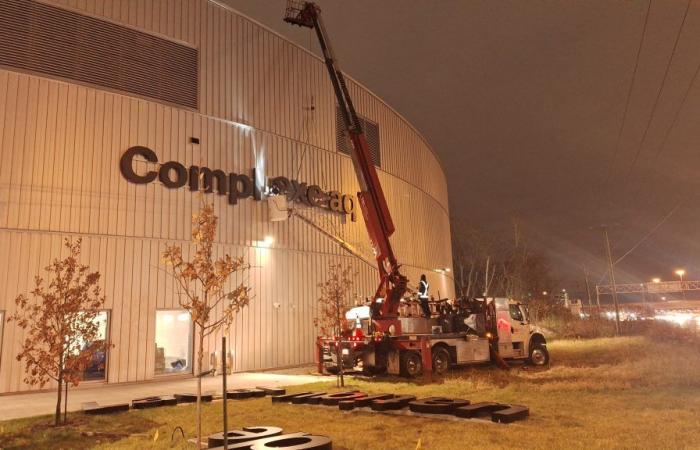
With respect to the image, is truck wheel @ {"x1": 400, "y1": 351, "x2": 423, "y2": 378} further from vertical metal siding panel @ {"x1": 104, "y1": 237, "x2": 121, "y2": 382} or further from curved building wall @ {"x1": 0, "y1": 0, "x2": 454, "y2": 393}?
vertical metal siding panel @ {"x1": 104, "y1": 237, "x2": 121, "y2": 382}

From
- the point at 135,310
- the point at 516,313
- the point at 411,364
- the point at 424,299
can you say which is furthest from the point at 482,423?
the point at 135,310

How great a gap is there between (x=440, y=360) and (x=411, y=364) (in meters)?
1.26

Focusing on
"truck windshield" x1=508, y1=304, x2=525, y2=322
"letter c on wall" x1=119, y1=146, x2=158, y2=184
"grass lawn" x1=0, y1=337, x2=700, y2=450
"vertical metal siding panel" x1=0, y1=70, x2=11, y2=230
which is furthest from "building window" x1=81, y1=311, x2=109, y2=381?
"truck windshield" x1=508, y1=304, x2=525, y2=322

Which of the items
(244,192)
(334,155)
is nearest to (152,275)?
(244,192)

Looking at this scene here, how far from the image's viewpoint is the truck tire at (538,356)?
21.7m

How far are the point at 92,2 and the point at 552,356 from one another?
2630 cm

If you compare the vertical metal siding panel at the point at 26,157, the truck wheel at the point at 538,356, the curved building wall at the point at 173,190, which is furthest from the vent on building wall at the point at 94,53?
the truck wheel at the point at 538,356

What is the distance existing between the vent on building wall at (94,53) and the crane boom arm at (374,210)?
536 centimetres

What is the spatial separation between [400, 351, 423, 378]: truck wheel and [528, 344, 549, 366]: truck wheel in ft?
20.1

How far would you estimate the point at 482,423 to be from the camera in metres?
9.99

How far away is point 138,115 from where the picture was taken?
65.8 ft

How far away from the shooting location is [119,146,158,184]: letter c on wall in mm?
19391

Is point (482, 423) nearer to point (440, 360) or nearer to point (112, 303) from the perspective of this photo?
point (440, 360)

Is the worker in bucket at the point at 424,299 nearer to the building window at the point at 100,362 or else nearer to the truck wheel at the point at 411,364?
the truck wheel at the point at 411,364
